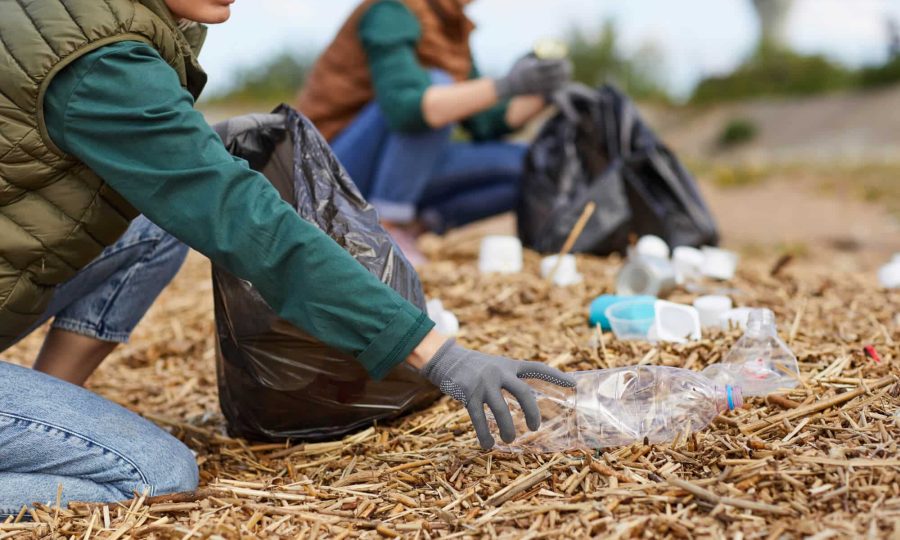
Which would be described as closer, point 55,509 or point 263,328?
point 55,509

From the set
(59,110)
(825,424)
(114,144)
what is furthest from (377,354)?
(825,424)

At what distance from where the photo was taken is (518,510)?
182cm

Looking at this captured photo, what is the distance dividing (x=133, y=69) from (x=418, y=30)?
8.06 feet

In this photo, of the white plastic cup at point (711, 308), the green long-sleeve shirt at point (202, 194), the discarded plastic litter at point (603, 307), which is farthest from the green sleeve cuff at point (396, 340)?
the white plastic cup at point (711, 308)

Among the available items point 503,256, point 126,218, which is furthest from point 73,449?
point 503,256

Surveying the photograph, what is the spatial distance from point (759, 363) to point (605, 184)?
6.63 ft

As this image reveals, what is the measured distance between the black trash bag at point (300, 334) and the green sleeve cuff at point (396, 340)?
1.34 feet

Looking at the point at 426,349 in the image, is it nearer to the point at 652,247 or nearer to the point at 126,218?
the point at 126,218

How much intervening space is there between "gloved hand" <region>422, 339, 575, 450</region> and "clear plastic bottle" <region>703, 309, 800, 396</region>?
0.66 meters

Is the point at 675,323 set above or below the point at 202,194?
below

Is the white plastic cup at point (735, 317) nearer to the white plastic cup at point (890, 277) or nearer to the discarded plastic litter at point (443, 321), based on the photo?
the discarded plastic litter at point (443, 321)

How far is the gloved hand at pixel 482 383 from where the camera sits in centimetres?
183

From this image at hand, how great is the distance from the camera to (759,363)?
2352 millimetres

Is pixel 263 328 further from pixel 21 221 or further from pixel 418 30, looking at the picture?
pixel 418 30
